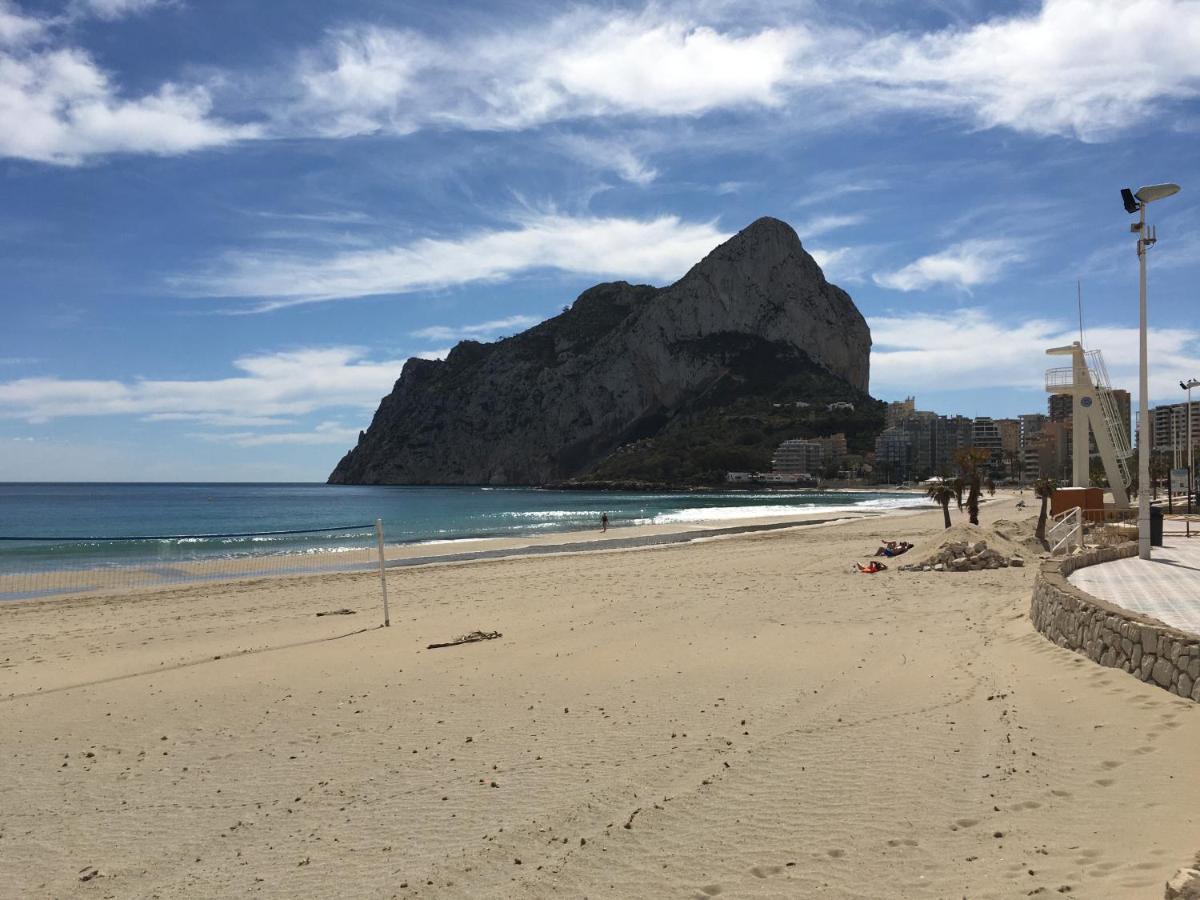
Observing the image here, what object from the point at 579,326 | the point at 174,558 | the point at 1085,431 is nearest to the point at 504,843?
the point at 1085,431

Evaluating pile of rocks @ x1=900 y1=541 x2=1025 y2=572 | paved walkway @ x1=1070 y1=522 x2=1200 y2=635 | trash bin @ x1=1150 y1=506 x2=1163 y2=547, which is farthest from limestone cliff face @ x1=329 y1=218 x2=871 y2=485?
paved walkway @ x1=1070 y1=522 x2=1200 y2=635

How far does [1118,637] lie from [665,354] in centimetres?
16957

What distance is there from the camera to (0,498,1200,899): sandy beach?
398 centimetres

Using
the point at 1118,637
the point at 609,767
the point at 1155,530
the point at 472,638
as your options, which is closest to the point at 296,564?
the point at 472,638

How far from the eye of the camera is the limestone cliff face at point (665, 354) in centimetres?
16775

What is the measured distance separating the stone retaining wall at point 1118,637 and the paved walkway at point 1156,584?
538 mm

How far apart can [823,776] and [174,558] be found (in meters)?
31.4

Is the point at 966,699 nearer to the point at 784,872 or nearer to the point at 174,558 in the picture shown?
the point at 784,872

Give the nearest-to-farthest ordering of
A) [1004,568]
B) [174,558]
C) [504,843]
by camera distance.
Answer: [504,843] < [1004,568] < [174,558]

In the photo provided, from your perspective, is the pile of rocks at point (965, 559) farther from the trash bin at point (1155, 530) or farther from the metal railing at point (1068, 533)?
the trash bin at point (1155, 530)

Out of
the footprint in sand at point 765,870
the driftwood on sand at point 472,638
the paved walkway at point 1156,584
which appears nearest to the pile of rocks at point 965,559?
the paved walkway at point 1156,584

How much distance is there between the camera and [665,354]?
174 meters

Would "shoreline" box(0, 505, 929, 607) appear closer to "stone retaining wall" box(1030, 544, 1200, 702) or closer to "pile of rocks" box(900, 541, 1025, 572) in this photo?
"pile of rocks" box(900, 541, 1025, 572)

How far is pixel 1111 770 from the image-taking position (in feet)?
15.6
